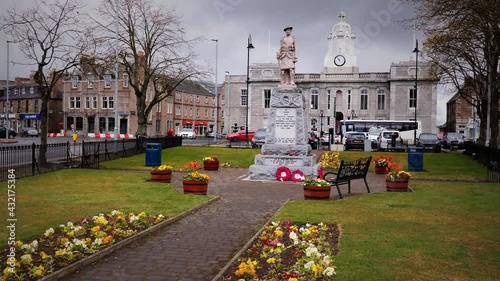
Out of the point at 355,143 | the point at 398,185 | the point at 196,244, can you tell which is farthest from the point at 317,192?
the point at 355,143

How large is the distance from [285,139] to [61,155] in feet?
40.7

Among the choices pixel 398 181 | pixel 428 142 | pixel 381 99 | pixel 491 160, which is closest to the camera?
pixel 398 181

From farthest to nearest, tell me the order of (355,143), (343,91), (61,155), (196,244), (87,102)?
(343,91) < (87,102) < (355,143) < (61,155) < (196,244)

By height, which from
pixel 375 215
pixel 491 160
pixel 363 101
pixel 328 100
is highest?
pixel 328 100

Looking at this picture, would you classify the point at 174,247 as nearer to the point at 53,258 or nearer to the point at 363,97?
the point at 53,258

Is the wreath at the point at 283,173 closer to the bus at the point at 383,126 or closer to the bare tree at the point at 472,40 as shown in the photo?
the bare tree at the point at 472,40

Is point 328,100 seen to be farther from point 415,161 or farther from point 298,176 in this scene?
point 298,176

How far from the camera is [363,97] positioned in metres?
74.4

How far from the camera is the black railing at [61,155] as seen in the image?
59.6 feet

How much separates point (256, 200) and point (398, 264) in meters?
7.20

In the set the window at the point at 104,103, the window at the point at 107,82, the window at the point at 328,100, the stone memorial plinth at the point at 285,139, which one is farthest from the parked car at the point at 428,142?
the window at the point at 104,103

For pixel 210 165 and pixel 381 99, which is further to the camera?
pixel 381 99

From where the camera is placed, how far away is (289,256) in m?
7.46

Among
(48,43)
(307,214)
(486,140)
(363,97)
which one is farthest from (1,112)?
(307,214)
